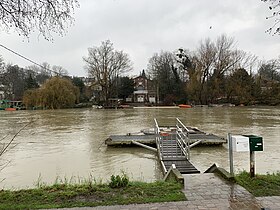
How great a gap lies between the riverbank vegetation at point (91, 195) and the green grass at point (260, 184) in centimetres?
102

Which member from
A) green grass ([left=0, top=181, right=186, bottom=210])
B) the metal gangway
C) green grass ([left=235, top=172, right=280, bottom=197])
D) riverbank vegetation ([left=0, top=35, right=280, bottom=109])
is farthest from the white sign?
riverbank vegetation ([left=0, top=35, right=280, bottom=109])

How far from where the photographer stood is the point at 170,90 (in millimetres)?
57156

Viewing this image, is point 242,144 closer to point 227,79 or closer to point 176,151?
point 176,151

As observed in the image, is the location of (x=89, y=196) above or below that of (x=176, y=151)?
above

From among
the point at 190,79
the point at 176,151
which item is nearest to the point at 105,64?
the point at 190,79

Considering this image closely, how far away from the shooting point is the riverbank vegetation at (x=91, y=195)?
3555mm

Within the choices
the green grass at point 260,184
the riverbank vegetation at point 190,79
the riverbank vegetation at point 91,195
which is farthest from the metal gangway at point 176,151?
the riverbank vegetation at point 190,79

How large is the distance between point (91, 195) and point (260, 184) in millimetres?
2551

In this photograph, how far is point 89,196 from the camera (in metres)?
3.86

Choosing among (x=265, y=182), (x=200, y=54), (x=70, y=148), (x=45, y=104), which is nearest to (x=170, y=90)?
(x=200, y=54)

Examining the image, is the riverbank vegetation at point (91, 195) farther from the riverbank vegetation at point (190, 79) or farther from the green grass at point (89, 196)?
the riverbank vegetation at point (190, 79)

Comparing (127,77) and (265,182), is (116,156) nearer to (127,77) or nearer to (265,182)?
(265,182)

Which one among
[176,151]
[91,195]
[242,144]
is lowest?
[176,151]

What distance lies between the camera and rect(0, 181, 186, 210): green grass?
3.56 metres
